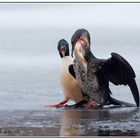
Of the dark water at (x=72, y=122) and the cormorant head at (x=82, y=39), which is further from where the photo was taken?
the cormorant head at (x=82, y=39)

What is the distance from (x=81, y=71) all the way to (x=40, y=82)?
74 cm

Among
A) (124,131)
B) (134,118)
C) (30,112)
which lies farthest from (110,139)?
(30,112)

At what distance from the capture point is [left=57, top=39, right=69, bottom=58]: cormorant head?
10.6 metres

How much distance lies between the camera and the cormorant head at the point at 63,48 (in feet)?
34.7

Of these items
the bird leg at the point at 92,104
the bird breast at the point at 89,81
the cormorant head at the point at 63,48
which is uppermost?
the cormorant head at the point at 63,48

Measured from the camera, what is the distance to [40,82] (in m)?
10.5

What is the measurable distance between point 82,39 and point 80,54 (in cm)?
26

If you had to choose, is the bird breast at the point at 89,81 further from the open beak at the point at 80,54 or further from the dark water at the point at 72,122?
the dark water at the point at 72,122

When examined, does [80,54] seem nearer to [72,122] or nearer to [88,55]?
[88,55]

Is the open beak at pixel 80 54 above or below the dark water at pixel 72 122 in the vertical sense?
above

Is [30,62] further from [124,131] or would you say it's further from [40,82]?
[124,131]

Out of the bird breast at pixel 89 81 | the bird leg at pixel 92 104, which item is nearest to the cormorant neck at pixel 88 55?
the bird breast at pixel 89 81

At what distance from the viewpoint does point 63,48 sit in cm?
1070

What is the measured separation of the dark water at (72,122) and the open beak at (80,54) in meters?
0.77
